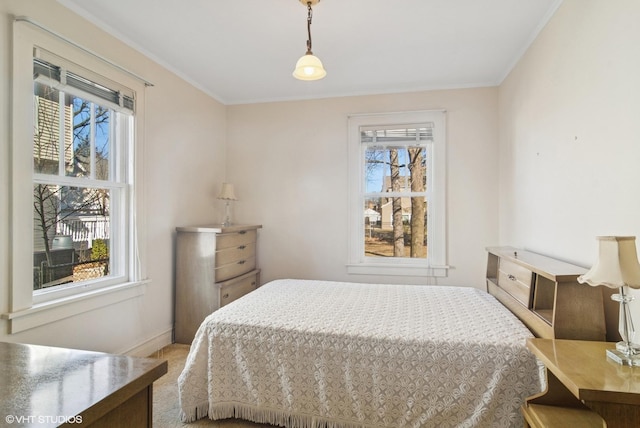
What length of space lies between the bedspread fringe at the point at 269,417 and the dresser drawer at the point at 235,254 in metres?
1.39

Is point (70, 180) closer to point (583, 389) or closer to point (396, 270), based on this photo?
point (583, 389)

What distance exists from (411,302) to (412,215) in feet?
5.24

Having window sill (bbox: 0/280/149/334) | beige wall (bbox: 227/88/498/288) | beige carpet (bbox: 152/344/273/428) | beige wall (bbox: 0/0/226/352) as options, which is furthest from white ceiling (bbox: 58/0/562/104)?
beige carpet (bbox: 152/344/273/428)

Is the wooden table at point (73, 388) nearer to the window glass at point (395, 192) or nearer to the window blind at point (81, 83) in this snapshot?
the window blind at point (81, 83)

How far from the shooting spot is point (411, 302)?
238 cm

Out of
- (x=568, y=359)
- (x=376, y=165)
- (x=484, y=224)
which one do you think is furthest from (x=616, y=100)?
(x=376, y=165)

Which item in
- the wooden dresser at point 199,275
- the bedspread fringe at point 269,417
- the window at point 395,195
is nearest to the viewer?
the bedspread fringe at point 269,417

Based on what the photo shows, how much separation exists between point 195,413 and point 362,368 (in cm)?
105

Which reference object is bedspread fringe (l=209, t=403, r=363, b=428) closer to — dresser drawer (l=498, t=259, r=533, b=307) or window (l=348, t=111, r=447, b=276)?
dresser drawer (l=498, t=259, r=533, b=307)

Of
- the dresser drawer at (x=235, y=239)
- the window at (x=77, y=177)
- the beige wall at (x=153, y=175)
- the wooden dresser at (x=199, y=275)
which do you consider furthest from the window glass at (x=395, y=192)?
the window at (x=77, y=177)

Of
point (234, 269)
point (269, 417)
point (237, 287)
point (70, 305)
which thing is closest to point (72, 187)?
point (70, 305)

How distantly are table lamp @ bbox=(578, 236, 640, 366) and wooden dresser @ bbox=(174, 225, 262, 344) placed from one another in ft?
8.78

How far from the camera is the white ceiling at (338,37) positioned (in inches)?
88.0

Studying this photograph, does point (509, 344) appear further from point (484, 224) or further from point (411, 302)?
point (484, 224)
